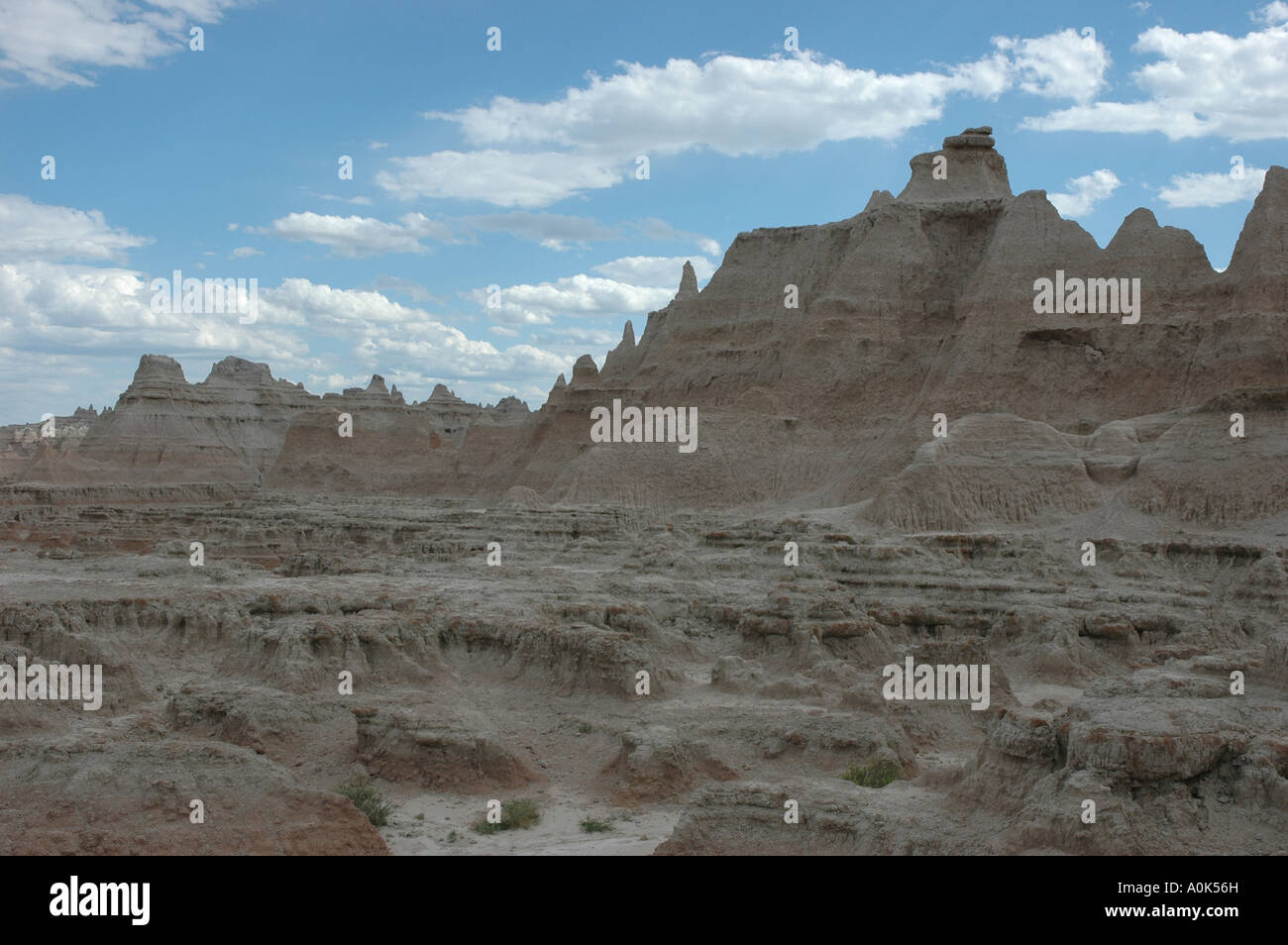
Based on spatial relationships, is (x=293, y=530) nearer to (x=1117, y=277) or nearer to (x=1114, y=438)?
(x=1114, y=438)

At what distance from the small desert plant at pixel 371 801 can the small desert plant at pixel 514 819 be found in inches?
45.1

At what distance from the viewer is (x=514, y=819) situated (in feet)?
50.4

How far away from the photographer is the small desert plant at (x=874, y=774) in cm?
1552

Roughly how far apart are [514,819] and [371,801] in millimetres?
1853

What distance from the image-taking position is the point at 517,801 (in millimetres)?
15938

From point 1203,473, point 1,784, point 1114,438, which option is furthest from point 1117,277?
point 1,784

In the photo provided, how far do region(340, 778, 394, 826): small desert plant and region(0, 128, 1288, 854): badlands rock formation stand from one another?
0.22 meters

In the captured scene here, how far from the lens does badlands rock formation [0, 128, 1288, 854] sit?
12.5 m
